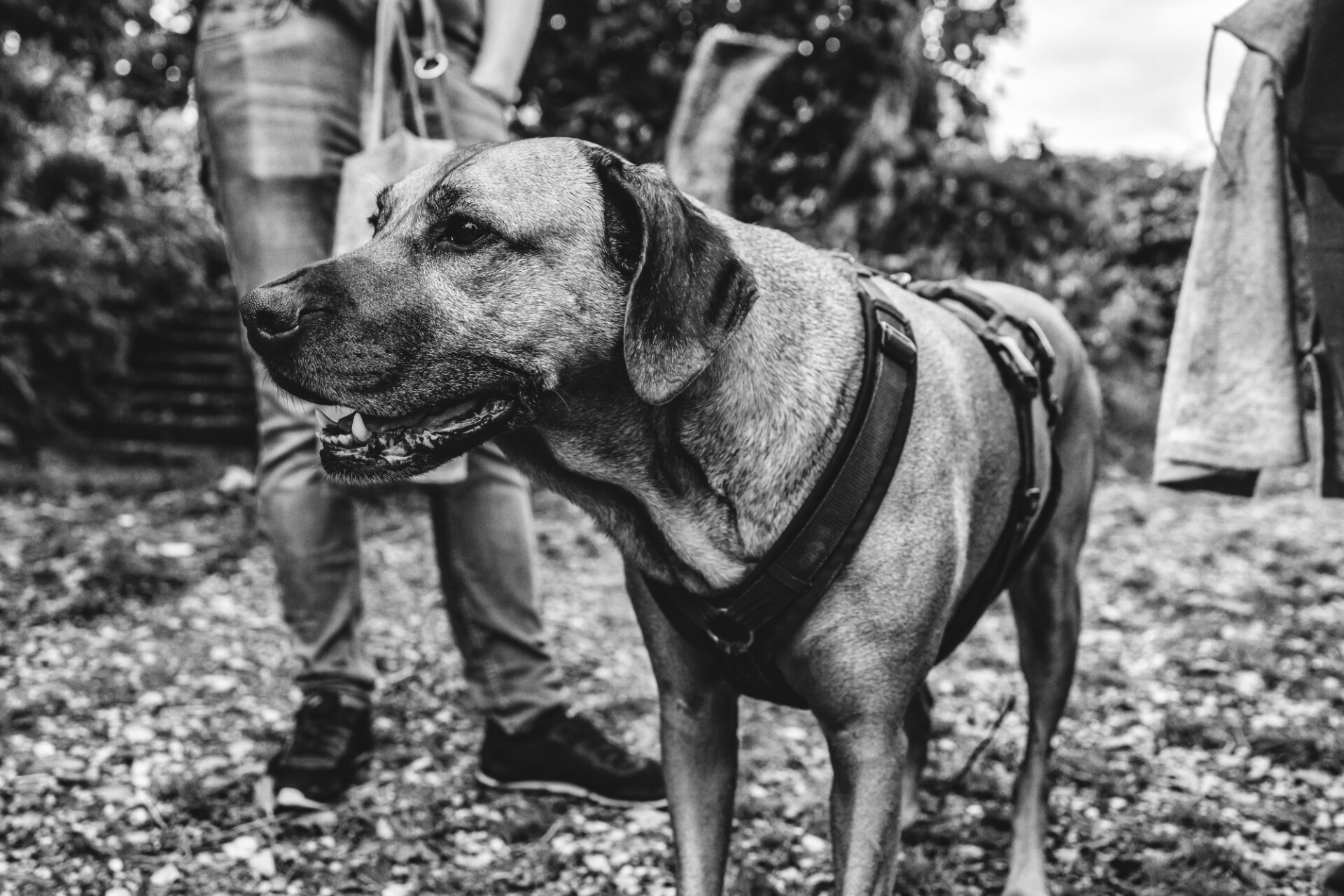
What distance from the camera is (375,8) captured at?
117 inches

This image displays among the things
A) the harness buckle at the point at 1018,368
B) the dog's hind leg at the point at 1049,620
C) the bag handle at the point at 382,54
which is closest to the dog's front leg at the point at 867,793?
the harness buckle at the point at 1018,368

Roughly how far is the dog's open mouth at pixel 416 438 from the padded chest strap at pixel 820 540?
442 millimetres

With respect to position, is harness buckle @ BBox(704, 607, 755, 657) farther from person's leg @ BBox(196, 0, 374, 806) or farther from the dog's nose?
person's leg @ BBox(196, 0, 374, 806)

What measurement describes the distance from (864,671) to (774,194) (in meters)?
7.60

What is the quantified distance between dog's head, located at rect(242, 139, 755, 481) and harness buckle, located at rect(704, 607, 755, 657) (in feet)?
1.34

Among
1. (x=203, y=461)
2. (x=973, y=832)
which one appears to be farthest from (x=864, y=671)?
(x=203, y=461)

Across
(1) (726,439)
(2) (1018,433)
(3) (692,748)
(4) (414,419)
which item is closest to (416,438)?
(4) (414,419)

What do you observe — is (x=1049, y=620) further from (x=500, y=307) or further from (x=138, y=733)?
(x=138, y=733)

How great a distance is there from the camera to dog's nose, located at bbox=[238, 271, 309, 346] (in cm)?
184

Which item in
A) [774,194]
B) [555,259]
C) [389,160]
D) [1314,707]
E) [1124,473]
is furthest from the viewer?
[774,194]

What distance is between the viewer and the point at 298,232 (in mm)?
2939

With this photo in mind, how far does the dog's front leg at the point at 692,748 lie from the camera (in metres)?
2.16

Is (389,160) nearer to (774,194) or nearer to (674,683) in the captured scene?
(674,683)

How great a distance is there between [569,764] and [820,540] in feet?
4.95
